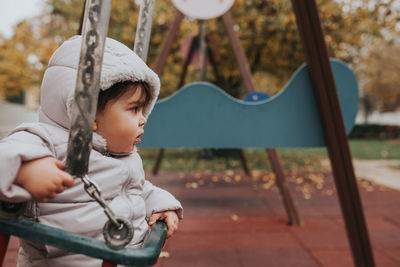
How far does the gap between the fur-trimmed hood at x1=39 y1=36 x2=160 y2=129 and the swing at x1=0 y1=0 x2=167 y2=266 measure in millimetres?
176

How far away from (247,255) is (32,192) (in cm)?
196

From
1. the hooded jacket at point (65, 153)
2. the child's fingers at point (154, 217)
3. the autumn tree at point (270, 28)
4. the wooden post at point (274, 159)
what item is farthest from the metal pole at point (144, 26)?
the autumn tree at point (270, 28)

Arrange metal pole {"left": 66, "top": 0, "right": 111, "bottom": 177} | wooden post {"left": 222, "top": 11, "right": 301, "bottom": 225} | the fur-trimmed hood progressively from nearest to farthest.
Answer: metal pole {"left": 66, "top": 0, "right": 111, "bottom": 177} → the fur-trimmed hood → wooden post {"left": 222, "top": 11, "right": 301, "bottom": 225}

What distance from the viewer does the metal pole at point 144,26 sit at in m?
0.90

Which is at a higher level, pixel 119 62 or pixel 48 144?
pixel 119 62

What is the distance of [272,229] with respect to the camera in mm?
2918

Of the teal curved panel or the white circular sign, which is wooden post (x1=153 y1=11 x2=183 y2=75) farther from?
the teal curved panel

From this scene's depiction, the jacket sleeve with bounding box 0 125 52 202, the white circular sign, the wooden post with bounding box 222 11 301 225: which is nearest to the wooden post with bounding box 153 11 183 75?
the white circular sign

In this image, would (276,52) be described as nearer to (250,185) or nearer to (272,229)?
(250,185)

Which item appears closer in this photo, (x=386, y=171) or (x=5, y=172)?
(x=5, y=172)

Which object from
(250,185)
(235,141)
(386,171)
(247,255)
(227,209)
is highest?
(235,141)

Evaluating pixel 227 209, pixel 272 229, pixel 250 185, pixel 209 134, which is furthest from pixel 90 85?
pixel 250 185

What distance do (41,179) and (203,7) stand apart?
239 cm

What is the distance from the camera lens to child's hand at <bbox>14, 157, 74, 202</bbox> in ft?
2.11
